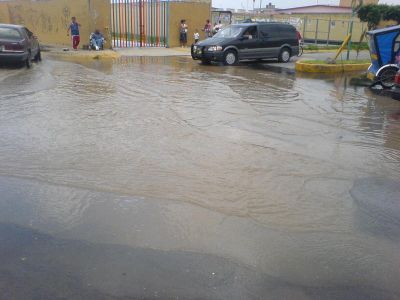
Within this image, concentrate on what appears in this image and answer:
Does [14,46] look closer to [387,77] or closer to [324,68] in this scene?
[324,68]

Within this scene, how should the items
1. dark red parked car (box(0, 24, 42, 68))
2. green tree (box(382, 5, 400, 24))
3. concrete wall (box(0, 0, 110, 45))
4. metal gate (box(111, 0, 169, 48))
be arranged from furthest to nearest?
green tree (box(382, 5, 400, 24)) → metal gate (box(111, 0, 169, 48)) → concrete wall (box(0, 0, 110, 45)) → dark red parked car (box(0, 24, 42, 68))

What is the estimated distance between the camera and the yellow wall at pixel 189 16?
2711 centimetres

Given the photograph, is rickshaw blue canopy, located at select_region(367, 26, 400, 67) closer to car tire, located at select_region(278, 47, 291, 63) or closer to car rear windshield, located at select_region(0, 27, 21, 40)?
car tire, located at select_region(278, 47, 291, 63)

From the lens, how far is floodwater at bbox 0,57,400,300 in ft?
11.4

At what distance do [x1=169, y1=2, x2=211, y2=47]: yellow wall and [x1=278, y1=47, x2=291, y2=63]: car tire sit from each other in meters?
8.91

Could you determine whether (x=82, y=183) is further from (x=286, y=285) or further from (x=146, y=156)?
(x=286, y=285)

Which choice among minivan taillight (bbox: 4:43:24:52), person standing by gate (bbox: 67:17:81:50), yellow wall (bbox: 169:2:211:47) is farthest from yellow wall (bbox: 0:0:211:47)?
minivan taillight (bbox: 4:43:24:52)

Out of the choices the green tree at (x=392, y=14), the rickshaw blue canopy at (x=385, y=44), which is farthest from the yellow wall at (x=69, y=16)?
the rickshaw blue canopy at (x=385, y=44)

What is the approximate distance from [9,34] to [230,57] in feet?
27.8

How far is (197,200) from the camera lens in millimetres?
4977

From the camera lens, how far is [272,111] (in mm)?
9625

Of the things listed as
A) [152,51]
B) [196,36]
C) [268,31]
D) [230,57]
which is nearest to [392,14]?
[196,36]

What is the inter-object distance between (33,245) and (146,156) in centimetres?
268

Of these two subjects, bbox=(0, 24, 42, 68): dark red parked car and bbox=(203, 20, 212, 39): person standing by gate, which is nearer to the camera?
bbox=(0, 24, 42, 68): dark red parked car
